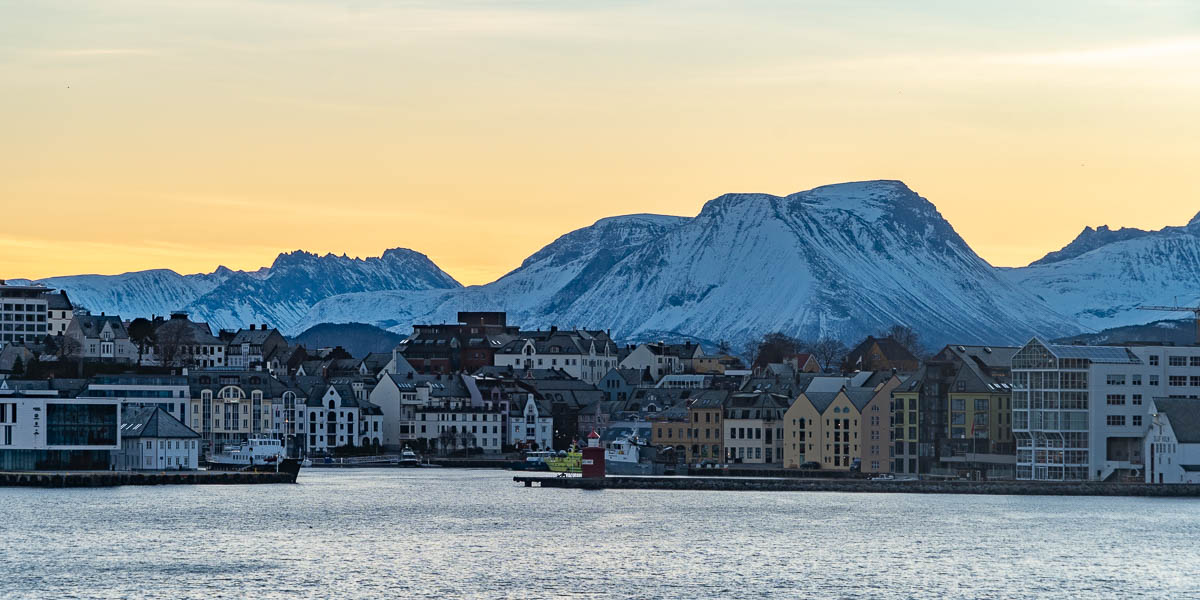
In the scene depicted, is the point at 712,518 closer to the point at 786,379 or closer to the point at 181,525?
the point at 181,525

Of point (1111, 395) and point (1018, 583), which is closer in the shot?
point (1018, 583)

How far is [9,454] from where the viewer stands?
138 meters

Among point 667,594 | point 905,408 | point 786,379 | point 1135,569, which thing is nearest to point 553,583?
point 667,594

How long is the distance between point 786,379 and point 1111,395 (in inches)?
2000

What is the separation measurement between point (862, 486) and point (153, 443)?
159 feet

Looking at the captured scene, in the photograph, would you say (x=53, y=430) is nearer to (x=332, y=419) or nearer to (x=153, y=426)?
(x=153, y=426)

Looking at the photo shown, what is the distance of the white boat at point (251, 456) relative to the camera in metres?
157

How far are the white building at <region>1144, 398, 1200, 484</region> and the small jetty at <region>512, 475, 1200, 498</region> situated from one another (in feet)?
4.18

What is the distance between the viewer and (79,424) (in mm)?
138625

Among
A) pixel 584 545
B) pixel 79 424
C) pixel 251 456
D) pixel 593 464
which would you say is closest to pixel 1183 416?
pixel 593 464

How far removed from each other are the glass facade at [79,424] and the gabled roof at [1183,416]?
66.5 metres

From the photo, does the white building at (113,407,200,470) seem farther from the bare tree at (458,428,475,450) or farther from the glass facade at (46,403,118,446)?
the bare tree at (458,428,475,450)

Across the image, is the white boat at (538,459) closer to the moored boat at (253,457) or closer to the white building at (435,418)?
the white building at (435,418)

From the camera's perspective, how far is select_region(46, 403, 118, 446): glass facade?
138125 mm
